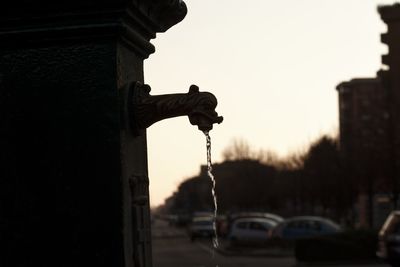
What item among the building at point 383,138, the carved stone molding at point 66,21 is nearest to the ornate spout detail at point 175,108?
the carved stone molding at point 66,21

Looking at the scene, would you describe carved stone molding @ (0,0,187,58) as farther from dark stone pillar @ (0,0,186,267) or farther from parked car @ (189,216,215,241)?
parked car @ (189,216,215,241)

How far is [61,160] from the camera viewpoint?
257 cm

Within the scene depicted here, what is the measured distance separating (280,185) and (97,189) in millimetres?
83481

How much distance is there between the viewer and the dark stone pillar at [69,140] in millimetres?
2514

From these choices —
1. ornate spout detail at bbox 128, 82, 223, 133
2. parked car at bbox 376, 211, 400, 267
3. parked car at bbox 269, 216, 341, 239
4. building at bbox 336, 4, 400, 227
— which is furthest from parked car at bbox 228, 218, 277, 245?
ornate spout detail at bbox 128, 82, 223, 133

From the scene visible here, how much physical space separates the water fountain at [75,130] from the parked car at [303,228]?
A: 3121cm

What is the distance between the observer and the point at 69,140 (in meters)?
2.58

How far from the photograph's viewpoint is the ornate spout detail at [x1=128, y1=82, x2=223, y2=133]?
8.50ft

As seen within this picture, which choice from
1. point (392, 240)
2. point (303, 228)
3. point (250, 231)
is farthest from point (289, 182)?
point (392, 240)

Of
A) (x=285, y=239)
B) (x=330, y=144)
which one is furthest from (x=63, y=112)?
(x=330, y=144)

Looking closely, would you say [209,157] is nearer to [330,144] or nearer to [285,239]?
[285,239]

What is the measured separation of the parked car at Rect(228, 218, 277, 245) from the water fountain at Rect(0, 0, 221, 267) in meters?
36.8

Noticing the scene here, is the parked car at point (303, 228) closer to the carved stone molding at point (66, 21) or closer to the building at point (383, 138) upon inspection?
the building at point (383, 138)

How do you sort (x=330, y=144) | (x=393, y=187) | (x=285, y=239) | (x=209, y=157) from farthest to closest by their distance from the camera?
(x=330, y=144)
(x=393, y=187)
(x=285, y=239)
(x=209, y=157)
